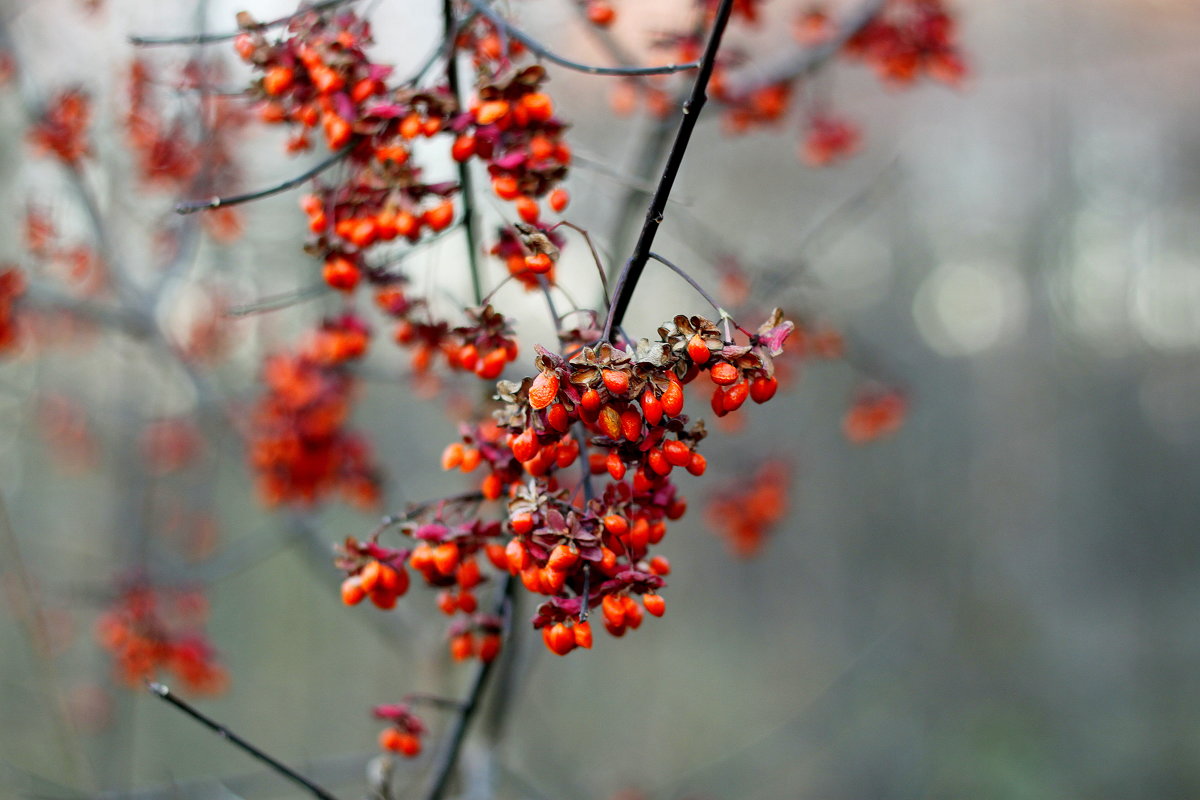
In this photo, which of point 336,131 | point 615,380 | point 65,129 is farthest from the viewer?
point 65,129

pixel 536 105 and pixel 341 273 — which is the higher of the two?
pixel 536 105

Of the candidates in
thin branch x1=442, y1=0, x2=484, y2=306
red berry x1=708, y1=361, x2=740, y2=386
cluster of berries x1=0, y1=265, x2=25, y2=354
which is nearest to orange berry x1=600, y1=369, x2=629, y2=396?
red berry x1=708, y1=361, x2=740, y2=386

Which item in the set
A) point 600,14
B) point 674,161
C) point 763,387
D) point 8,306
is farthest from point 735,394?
point 8,306

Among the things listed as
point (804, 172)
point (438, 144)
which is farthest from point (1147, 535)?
point (438, 144)

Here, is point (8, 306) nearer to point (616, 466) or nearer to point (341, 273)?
point (341, 273)

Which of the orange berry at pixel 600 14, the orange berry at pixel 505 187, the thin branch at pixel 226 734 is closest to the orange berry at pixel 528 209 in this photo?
the orange berry at pixel 505 187
